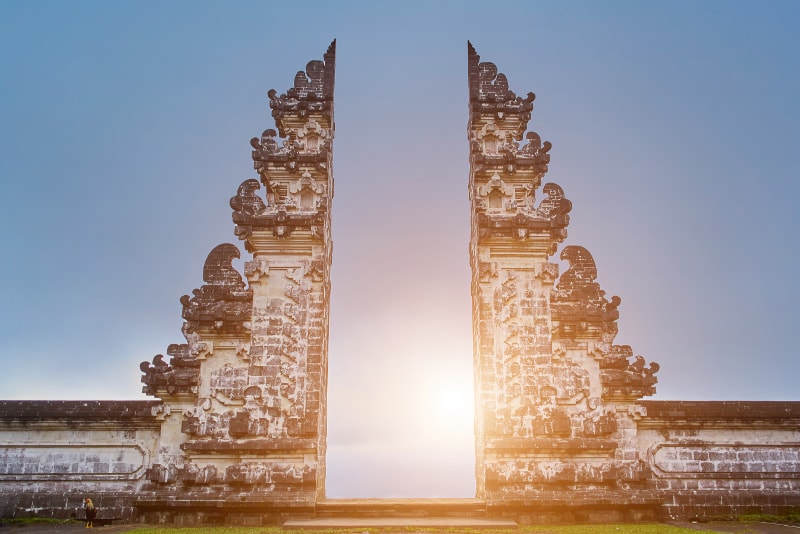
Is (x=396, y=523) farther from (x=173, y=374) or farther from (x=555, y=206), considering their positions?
(x=555, y=206)

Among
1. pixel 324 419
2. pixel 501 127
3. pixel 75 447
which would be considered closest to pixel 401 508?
pixel 324 419

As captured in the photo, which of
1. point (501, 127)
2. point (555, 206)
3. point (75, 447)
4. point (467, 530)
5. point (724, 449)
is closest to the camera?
point (467, 530)

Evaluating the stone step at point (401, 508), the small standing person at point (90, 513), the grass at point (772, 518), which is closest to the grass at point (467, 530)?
the stone step at point (401, 508)

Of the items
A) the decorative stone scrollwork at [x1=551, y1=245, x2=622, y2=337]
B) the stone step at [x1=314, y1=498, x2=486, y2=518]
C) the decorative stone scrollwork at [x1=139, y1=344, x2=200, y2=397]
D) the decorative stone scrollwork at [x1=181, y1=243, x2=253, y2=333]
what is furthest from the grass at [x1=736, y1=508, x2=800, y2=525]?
the decorative stone scrollwork at [x1=139, y1=344, x2=200, y2=397]

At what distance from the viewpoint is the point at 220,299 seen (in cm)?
1557

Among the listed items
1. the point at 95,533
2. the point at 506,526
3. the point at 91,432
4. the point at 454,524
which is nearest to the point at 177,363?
the point at 91,432

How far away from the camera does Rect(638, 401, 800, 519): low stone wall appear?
14.6m

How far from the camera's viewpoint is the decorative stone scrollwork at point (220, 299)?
15172 millimetres

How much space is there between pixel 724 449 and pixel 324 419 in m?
9.50

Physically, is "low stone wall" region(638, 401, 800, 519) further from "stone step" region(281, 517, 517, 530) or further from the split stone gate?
"stone step" region(281, 517, 517, 530)

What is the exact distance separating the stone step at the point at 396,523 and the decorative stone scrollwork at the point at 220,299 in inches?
188

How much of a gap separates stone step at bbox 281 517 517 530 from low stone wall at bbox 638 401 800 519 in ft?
13.6

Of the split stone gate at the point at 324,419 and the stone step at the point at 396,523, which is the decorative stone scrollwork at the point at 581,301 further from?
the stone step at the point at 396,523

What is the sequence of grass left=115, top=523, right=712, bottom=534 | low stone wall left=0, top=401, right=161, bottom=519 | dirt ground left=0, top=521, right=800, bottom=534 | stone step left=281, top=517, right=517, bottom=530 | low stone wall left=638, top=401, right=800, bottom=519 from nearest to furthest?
grass left=115, top=523, right=712, bottom=534 < stone step left=281, top=517, right=517, bottom=530 < dirt ground left=0, top=521, right=800, bottom=534 < low stone wall left=0, top=401, right=161, bottom=519 < low stone wall left=638, top=401, right=800, bottom=519
